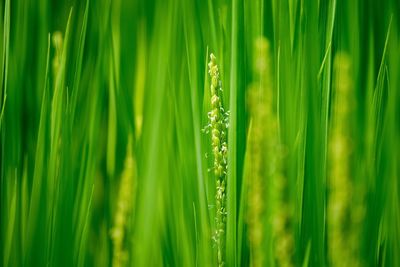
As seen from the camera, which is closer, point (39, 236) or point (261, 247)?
point (261, 247)

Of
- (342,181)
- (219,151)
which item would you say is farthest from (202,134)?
(342,181)

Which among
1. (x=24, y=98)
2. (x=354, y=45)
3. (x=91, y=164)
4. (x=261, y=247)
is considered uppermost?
(x=354, y=45)

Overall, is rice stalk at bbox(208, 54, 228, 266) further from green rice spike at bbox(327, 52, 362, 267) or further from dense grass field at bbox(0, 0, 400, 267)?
green rice spike at bbox(327, 52, 362, 267)

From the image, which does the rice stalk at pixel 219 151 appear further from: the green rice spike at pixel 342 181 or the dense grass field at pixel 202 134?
the green rice spike at pixel 342 181

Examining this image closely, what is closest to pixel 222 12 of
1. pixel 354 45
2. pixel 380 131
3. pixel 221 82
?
pixel 221 82

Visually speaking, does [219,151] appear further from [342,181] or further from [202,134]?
[342,181]

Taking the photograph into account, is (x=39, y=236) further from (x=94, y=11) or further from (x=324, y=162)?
(x=324, y=162)

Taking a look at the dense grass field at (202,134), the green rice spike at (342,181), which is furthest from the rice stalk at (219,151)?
the green rice spike at (342,181)

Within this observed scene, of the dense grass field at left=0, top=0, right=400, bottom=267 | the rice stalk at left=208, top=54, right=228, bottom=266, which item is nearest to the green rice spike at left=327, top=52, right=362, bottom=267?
the dense grass field at left=0, top=0, right=400, bottom=267
